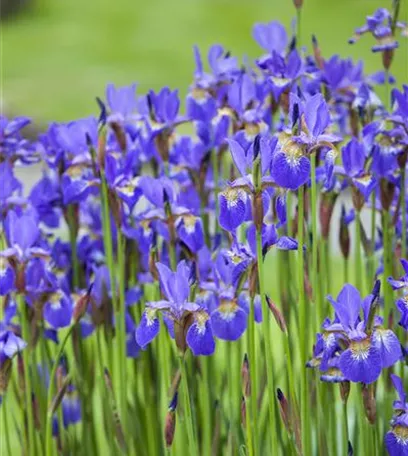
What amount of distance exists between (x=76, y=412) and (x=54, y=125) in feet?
1.79

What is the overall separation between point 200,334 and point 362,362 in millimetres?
208

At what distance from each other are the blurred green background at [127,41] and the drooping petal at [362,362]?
6624 millimetres

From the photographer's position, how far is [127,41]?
9.21 metres

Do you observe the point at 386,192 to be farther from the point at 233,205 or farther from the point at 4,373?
the point at 4,373

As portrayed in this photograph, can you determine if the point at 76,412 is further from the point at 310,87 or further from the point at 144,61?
the point at 144,61

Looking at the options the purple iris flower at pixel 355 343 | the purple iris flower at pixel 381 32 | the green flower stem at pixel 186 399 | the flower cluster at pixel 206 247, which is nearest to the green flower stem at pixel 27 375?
the flower cluster at pixel 206 247

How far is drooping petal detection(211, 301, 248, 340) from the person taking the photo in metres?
1.43

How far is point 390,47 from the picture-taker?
70.1 inches

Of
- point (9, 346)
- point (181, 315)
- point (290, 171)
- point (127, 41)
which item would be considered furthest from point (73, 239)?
point (127, 41)

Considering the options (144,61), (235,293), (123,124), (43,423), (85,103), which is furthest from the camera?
(144,61)

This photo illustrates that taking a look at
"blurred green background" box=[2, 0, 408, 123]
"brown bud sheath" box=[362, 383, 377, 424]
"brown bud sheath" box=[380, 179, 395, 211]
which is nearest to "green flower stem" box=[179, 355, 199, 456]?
"brown bud sheath" box=[362, 383, 377, 424]

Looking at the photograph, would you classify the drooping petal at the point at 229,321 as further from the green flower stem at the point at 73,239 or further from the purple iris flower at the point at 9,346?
the green flower stem at the point at 73,239

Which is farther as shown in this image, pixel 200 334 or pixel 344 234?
pixel 344 234

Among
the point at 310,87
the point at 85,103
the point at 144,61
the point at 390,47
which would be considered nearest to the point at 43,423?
the point at 310,87
